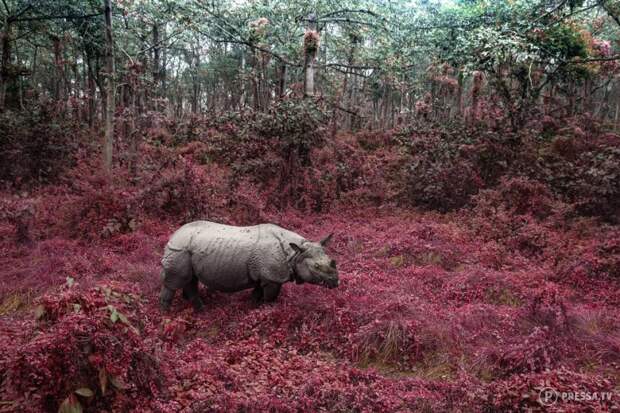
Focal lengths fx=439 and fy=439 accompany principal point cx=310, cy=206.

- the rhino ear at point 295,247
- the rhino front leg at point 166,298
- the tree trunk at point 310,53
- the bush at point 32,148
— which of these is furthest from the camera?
the tree trunk at point 310,53

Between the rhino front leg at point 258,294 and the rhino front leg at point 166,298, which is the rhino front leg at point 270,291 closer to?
the rhino front leg at point 258,294

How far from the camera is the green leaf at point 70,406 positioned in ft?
13.1

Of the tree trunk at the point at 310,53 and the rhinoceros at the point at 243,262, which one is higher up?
the tree trunk at the point at 310,53

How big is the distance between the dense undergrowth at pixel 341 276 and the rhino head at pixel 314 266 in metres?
0.38

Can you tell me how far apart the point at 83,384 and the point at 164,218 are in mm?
8639

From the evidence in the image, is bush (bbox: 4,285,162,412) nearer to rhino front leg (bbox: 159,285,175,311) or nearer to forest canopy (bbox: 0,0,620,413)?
forest canopy (bbox: 0,0,620,413)

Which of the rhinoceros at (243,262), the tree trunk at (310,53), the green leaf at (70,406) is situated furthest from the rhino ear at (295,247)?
the tree trunk at (310,53)

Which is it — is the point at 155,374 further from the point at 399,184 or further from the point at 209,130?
the point at 209,130

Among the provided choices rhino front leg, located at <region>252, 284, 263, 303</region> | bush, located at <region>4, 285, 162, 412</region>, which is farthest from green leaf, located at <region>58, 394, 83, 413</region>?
rhino front leg, located at <region>252, 284, 263, 303</region>

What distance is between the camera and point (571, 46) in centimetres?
1889

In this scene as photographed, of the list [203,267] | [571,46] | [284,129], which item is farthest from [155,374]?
[571,46]

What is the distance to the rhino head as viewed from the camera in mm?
7414

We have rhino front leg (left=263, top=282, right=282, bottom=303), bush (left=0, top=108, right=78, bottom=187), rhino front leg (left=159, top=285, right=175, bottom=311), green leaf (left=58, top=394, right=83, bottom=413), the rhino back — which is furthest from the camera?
bush (left=0, top=108, right=78, bottom=187)

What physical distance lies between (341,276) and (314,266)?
1684mm
